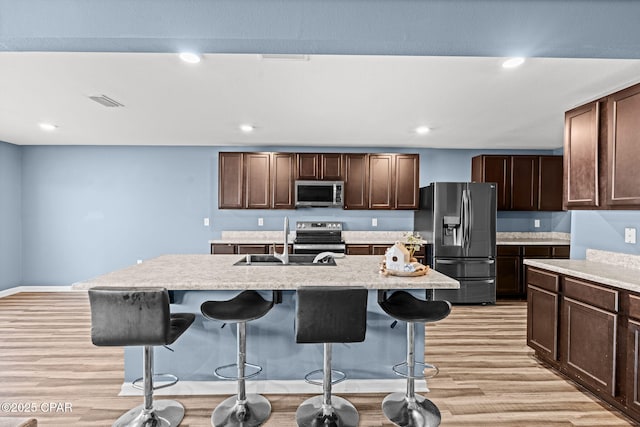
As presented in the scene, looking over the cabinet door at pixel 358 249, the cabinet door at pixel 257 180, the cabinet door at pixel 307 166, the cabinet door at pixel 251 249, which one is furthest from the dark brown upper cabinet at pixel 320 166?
the cabinet door at pixel 251 249

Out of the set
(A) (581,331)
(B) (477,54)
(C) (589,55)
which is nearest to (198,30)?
(B) (477,54)

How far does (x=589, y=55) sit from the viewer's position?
1864mm

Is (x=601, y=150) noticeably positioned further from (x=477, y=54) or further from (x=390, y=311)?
(x=390, y=311)

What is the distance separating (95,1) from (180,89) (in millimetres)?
1367

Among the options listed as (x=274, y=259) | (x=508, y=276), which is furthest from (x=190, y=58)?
A: (x=508, y=276)

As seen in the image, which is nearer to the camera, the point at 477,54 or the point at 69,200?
the point at 477,54

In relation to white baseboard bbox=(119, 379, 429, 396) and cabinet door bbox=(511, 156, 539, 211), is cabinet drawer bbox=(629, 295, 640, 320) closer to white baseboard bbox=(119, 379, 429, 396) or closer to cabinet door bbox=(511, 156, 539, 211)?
white baseboard bbox=(119, 379, 429, 396)

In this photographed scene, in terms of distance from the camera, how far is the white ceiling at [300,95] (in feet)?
8.23

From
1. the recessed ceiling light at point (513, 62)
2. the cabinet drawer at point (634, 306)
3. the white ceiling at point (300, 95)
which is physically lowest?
the cabinet drawer at point (634, 306)

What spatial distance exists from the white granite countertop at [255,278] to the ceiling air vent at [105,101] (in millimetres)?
1765

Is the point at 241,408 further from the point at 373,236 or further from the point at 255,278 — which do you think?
the point at 373,236

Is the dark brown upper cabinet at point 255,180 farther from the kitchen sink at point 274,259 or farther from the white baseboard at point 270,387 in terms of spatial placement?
the white baseboard at point 270,387

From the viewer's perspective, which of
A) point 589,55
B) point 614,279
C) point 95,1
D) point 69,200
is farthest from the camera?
point 69,200

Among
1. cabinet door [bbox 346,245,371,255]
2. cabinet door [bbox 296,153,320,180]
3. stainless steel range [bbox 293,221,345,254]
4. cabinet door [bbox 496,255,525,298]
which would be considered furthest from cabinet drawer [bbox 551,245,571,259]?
cabinet door [bbox 296,153,320,180]
